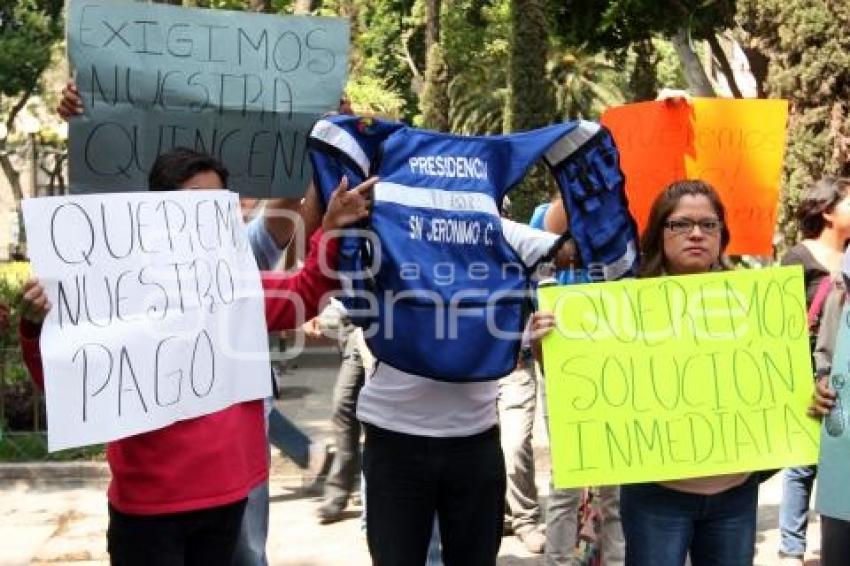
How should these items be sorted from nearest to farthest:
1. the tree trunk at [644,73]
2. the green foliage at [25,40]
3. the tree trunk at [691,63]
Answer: the tree trunk at [691,63] → the tree trunk at [644,73] → the green foliage at [25,40]

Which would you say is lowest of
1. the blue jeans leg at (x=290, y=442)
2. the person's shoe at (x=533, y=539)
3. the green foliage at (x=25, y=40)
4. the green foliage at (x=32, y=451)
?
the person's shoe at (x=533, y=539)

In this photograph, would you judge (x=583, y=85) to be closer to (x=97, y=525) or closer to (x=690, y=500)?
(x=97, y=525)

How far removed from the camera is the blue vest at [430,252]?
2973mm

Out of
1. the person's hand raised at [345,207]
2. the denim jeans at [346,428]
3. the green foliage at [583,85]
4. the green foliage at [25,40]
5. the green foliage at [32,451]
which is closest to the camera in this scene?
the person's hand raised at [345,207]

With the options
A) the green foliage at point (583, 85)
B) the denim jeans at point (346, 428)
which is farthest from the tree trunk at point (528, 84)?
the denim jeans at point (346, 428)

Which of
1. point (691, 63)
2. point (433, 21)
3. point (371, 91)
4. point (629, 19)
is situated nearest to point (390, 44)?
point (433, 21)

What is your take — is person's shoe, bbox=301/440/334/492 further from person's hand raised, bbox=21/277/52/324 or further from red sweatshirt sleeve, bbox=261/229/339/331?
person's hand raised, bbox=21/277/52/324

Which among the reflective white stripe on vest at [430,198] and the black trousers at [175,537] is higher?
the reflective white stripe on vest at [430,198]

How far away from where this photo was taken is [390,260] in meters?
2.97

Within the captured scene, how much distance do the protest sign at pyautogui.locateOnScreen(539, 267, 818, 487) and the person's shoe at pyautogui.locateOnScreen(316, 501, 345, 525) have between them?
10.6 ft

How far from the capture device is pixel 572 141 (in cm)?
326

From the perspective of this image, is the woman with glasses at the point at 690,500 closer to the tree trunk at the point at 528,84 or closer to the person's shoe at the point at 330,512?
the person's shoe at the point at 330,512

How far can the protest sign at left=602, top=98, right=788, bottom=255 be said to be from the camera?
15.1 feet

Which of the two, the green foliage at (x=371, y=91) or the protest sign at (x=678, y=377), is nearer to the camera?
the protest sign at (x=678, y=377)
